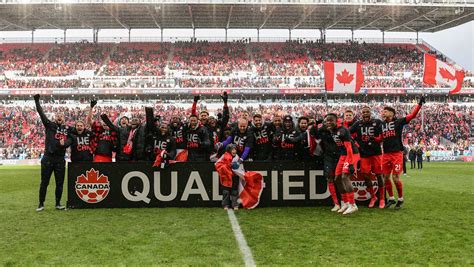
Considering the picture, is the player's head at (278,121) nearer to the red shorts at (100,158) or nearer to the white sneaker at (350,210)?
the white sneaker at (350,210)

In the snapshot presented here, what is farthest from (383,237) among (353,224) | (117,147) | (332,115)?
(117,147)

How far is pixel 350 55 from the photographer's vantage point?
50.5m

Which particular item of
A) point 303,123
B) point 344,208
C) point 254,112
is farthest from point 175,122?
point 254,112

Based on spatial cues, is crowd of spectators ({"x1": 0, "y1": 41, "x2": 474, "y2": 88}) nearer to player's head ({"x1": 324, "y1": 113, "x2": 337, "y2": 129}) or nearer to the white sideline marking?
player's head ({"x1": 324, "y1": 113, "x2": 337, "y2": 129})

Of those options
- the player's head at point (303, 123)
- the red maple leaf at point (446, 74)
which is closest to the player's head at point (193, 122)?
the player's head at point (303, 123)

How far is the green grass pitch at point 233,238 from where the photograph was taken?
199 inches

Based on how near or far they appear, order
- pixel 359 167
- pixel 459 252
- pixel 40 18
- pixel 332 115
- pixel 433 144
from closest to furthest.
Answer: pixel 459 252 → pixel 332 115 → pixel 359 167 → pixel 433 144 → pixel 40 18

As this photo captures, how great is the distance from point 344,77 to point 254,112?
A: 52.3 ft

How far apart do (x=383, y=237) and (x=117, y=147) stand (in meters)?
6.35

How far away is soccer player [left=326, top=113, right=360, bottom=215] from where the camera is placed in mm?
8094

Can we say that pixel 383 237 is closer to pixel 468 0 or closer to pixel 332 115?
pixel 332 115

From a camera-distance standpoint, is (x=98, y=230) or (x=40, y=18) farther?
(x=40, y=18)

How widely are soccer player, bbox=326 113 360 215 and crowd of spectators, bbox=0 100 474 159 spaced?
→ 95.6ft

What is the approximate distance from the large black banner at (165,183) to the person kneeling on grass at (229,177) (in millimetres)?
260
